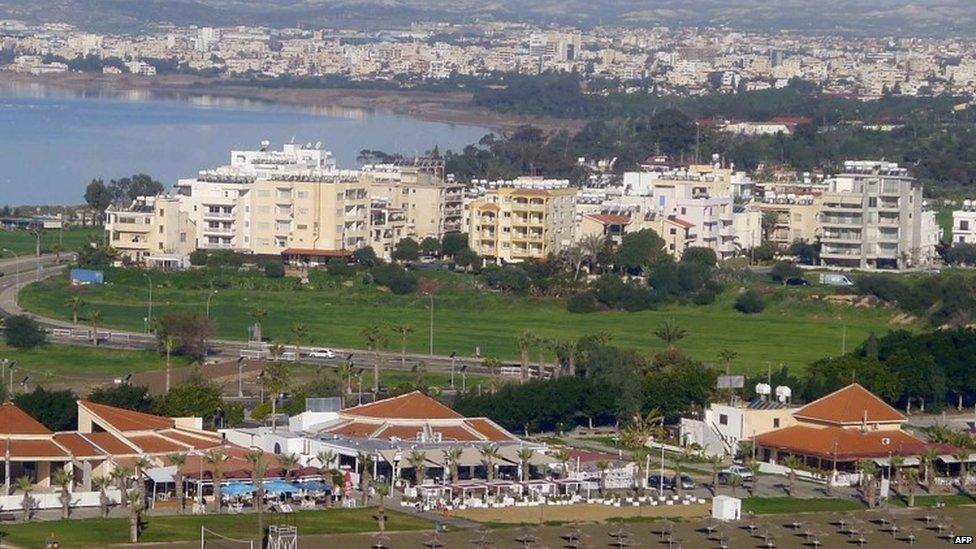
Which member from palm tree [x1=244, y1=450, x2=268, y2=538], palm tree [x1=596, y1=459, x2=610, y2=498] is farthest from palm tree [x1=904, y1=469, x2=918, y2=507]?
palm tree [x1=244, y1=450, x2=268, y2=538]

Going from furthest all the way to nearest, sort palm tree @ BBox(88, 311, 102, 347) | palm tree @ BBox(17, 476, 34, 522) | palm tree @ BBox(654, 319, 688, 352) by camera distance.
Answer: palm tree @ BBox(88, 311, 102, 347)
palm tree @ BBox(654, 319, 688, 352)
palm tree @ BBox(17, 476, 34, 522)

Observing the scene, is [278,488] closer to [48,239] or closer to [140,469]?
[140,469]

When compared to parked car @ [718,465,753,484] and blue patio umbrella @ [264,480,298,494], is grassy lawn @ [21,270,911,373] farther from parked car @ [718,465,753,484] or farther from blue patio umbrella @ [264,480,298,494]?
blue patio umbrella @ [264,480,298,494]

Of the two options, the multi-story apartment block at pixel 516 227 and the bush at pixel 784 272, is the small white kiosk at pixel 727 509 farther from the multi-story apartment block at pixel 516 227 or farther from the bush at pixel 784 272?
the multi-story apartment block at pixel 516 227

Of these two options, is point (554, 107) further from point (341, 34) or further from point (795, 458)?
point (341, 34)

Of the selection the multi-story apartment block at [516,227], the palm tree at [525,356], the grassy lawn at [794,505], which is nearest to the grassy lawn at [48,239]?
the multi-story apartment block at [516,227]
